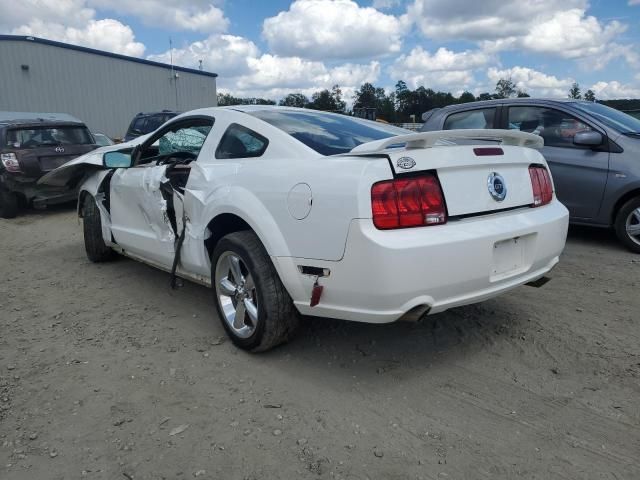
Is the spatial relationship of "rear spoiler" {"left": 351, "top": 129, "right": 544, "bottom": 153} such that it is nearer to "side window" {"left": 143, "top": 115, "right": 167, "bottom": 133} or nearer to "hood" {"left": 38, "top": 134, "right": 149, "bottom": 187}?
"hood" {"left": 38, "top": 134, "right": 149, "bottom": 187}

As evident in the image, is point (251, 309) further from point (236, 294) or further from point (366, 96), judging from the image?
point (366, 96)

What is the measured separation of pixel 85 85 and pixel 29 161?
18.6 meters

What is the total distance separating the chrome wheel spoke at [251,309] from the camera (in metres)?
3.15

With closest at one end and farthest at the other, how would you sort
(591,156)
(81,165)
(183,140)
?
(183,140), (81,165), (591,156)

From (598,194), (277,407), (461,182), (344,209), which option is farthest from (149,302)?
(598,194)

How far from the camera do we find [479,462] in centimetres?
222

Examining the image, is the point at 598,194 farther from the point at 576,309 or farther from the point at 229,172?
the point at 229,172

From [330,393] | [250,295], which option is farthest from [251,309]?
[330,393]

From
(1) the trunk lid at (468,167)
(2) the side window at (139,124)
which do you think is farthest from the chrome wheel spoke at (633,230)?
(2) the side window at (139,124)

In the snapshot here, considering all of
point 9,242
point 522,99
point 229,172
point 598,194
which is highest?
point 522,99

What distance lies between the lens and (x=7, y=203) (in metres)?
8.87

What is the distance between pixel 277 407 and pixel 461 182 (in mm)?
1500

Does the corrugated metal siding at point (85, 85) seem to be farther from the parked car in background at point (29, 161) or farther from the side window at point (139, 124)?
the parked car in background at point (29, 161)

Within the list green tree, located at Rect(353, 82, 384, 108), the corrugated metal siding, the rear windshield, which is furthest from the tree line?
the rear windshield
